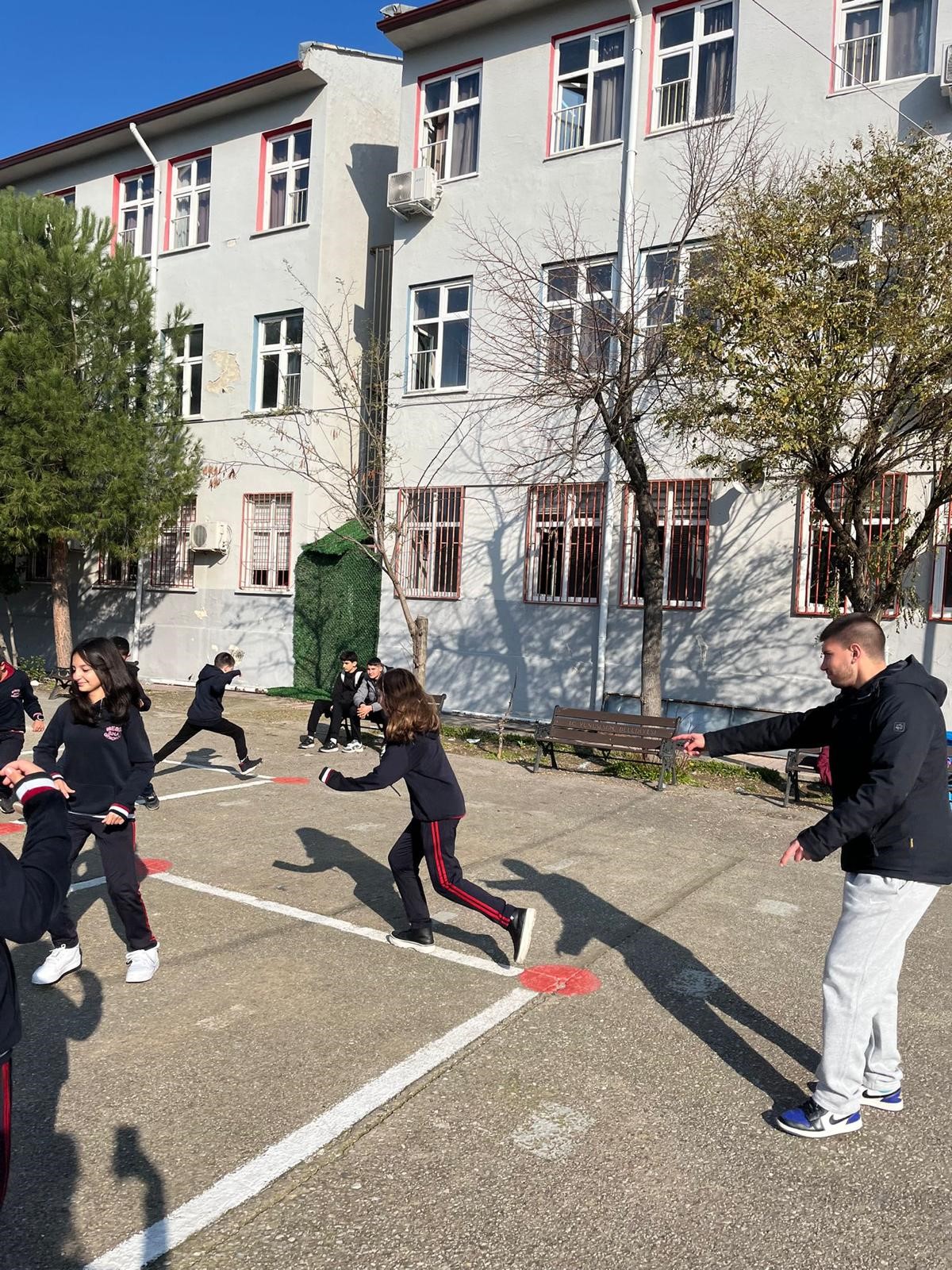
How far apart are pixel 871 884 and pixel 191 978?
3.35 metres

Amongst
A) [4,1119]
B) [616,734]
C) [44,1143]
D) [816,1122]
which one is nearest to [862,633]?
[816,1122]

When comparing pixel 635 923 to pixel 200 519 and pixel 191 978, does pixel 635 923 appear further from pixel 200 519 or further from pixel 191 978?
pixel 200 519

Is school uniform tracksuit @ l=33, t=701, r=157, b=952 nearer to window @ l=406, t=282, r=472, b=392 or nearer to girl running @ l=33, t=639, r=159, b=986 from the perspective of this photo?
girl running @ l=33, t=639, r=159, b=986

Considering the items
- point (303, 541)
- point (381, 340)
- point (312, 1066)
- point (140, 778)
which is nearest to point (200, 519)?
point (303, 541)

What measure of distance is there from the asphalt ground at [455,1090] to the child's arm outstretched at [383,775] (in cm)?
95

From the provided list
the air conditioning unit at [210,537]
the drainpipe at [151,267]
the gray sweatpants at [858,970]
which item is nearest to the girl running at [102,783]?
the gray sweatpants at [858,970]

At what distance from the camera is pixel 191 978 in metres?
4.99

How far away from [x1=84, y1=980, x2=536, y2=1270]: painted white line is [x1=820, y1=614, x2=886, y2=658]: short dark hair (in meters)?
2.39

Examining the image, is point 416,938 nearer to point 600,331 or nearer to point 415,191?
point 600,331

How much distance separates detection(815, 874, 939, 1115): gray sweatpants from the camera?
359cm

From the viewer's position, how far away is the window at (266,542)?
19.4 m

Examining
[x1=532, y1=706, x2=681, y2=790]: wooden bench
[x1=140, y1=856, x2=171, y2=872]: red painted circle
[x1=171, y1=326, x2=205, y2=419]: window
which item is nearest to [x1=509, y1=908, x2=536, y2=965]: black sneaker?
[x1=140, y1=856, x2=171, y2=872]: red painted circle

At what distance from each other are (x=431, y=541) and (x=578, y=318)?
4.63 metres

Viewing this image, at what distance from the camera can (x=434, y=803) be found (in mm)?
5328
